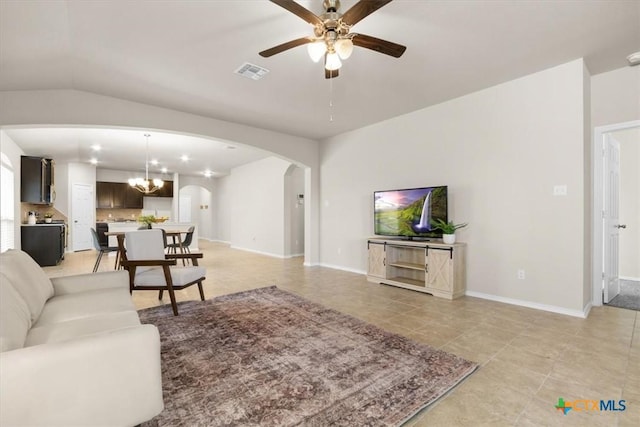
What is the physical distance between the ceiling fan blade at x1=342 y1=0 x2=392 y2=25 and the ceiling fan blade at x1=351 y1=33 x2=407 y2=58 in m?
0.16

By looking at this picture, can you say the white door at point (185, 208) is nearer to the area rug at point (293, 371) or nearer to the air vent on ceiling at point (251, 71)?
the area rug at point (293, 371)

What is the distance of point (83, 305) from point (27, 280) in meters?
0.38

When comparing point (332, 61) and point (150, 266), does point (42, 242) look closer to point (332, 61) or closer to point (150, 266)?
point (150, 266)

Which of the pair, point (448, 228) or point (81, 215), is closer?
point (448, 228)

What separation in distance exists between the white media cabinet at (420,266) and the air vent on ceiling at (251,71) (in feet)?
9.75

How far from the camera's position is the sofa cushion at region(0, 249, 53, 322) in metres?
1.86

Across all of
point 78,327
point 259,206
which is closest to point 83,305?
point 78,327

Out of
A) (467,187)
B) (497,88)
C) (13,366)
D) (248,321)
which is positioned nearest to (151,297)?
(248,321)

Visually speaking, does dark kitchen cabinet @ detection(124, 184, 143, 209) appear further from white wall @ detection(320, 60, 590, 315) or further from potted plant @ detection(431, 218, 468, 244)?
potted plant @ detection(431, 218, 468, 244)

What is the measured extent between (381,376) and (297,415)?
2.21 ft

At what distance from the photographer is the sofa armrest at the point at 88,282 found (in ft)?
8.25

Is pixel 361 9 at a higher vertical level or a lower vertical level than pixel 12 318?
higher

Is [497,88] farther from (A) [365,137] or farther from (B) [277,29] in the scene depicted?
(B) [277,29]

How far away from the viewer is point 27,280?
2037 mm
